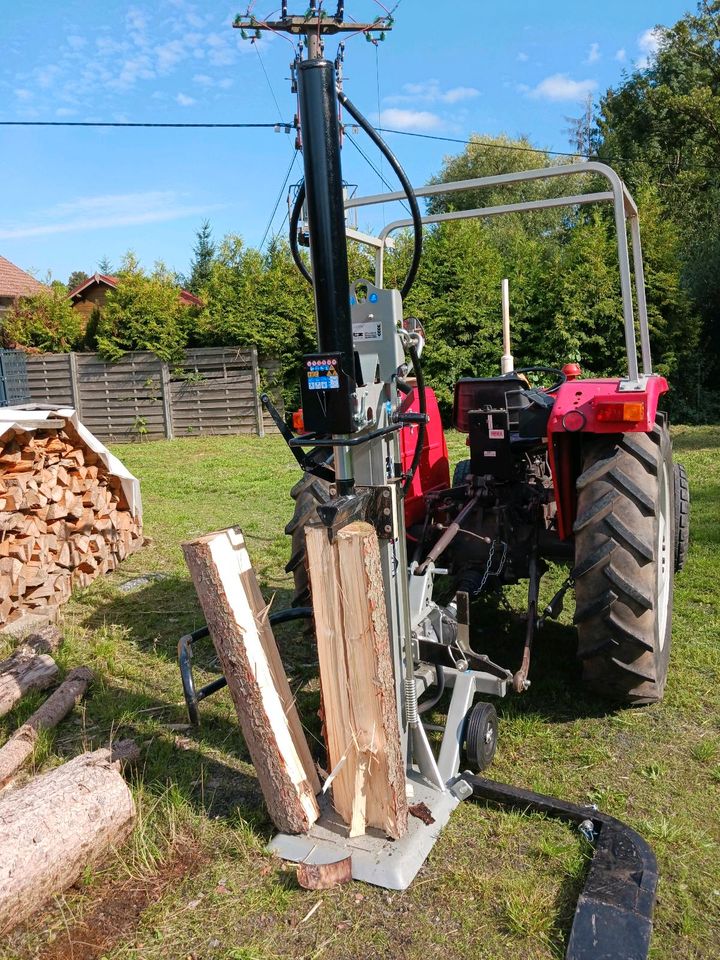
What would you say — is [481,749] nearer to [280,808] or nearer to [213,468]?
[280,808]

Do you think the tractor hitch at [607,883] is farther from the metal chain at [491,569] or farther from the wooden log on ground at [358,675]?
the metal chain at [491,569]

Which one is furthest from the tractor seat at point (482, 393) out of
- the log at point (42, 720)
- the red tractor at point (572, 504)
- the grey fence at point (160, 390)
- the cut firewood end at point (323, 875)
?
the grey fence at point (160, 390)

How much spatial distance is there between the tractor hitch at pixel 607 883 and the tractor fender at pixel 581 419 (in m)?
1.17

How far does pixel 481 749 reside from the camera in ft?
9.04

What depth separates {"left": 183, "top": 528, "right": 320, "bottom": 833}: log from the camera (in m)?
2.39

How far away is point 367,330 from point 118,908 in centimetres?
190

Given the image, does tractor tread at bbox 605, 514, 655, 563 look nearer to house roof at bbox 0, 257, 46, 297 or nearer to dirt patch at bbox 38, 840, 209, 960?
dirt patch at bbox 38, 840, 209, 960

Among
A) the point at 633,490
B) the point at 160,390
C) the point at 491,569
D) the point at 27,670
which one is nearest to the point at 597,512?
the point at 633,490

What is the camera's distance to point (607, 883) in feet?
7.06

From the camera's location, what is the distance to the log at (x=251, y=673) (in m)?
2.39

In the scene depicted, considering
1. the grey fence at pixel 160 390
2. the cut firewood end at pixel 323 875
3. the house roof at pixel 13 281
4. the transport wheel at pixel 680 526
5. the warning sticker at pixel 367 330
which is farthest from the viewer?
the house roof at pixel 13 281

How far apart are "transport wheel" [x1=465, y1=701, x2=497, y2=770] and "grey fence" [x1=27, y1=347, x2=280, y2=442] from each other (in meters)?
11.3

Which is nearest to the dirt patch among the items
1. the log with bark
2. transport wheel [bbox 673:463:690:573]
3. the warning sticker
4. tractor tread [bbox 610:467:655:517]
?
the log with bark

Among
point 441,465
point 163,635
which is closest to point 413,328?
point 441,465
